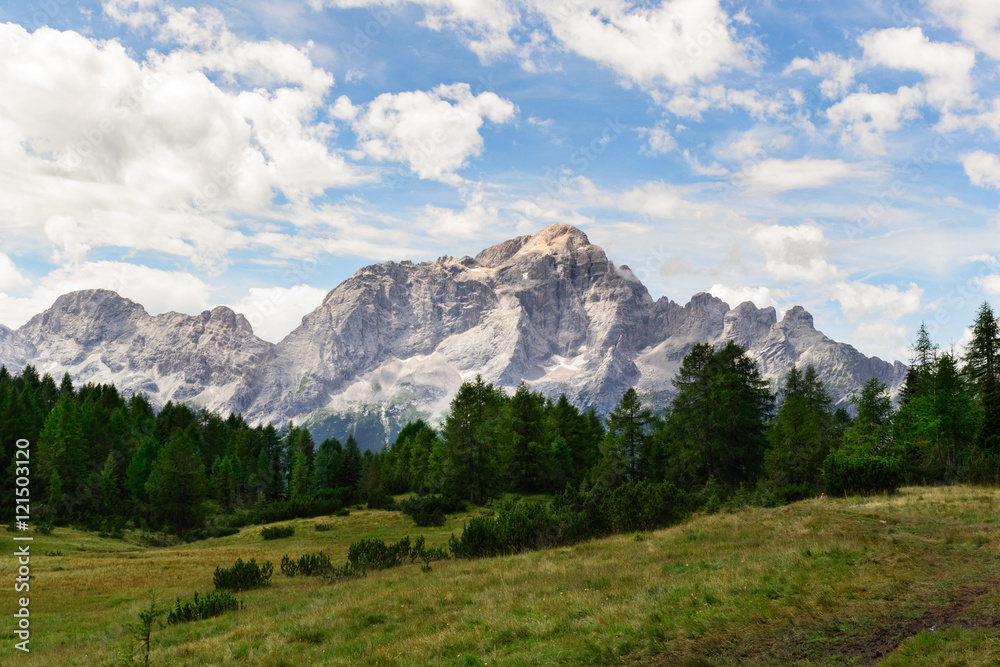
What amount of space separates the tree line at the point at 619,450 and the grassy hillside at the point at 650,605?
985 cm

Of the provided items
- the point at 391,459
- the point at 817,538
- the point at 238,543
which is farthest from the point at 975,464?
the point at 391,459

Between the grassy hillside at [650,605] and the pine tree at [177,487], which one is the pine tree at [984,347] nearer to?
the grassy hillside at [650,605]

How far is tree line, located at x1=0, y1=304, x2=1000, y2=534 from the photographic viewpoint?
129 feet

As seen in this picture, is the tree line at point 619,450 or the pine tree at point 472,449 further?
the pine tree at point 472,449

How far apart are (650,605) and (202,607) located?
1483 cm

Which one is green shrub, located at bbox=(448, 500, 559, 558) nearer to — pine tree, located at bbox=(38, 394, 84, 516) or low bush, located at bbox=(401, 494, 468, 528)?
low bush, located at bbox=(401, 494, 468, 528)

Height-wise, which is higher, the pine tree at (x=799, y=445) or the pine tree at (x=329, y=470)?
the pine tree at (x=799, y=445)

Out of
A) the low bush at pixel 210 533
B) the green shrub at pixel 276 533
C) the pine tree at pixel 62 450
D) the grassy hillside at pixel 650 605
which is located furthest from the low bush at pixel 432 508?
the pine tree at pixel 62 450

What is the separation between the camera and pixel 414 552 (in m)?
27.5

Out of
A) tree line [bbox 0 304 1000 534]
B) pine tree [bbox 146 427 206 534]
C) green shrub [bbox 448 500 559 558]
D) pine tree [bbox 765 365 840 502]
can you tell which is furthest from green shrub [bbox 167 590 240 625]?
pine tree [bbox 146 427 206 534]

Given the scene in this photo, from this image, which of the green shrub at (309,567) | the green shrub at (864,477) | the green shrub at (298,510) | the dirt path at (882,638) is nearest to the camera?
the dirt path at (882,638)

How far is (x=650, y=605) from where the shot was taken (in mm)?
12430

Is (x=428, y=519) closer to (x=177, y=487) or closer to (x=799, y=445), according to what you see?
(x=799, y=445)

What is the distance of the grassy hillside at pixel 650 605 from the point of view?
1006 centimetres
